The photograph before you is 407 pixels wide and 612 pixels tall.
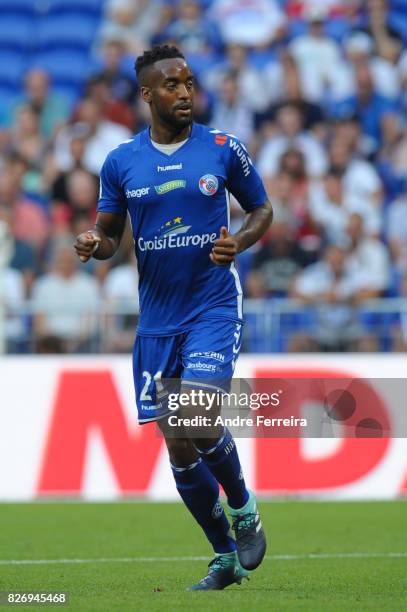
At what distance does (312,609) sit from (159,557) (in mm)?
2624

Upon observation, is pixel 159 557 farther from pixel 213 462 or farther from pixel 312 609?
Result: pixel 312 609

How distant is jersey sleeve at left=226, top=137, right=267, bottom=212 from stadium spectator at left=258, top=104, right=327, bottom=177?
8.81 meters

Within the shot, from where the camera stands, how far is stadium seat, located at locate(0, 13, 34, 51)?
20375 mm

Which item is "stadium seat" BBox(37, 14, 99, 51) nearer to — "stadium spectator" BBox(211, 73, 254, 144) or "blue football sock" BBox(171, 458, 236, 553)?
"stadium spectator" BBox(211, 73, 254, 144)

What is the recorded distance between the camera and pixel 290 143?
51.8 ft

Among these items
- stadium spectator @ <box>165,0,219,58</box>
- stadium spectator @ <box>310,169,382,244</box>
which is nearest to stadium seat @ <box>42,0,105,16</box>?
stadium spectator @ <box>165,0,219,58</box>

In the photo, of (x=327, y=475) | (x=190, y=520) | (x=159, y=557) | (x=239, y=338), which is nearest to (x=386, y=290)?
(x=327, y=475)

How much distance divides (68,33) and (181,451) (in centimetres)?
1451

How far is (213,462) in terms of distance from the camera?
6605 millimetres

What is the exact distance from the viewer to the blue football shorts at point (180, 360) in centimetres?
648

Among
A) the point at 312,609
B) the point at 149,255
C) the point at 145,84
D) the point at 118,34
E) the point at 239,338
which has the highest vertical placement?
the point at 118,34

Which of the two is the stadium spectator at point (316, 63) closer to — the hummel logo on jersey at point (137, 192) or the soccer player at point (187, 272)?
the soccer player at point (187, 272)

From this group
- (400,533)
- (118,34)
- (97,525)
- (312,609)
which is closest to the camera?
(312,609)

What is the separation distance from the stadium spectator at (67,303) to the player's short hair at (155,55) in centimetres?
613
